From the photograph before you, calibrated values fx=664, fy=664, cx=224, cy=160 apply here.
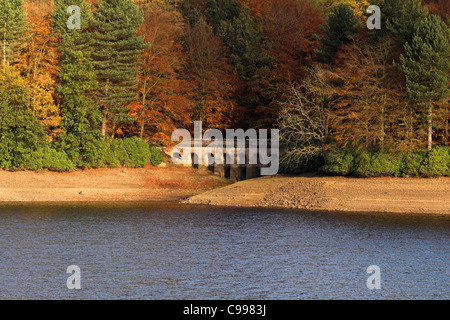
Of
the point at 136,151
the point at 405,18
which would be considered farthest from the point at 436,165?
the point at 136,151

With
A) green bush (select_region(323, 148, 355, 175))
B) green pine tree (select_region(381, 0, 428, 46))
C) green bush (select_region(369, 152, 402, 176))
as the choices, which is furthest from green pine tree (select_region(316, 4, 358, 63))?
green bush (select_region(369, 152, 402, 176))

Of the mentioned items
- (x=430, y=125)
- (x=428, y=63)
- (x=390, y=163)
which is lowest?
(x=390, y=163)

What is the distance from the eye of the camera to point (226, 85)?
73.3m

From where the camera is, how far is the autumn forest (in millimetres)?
49938

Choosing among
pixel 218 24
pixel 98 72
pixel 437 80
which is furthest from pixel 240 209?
pixel 218 24

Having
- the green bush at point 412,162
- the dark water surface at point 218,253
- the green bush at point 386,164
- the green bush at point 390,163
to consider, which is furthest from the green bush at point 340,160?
the dark water surface at point 218,253

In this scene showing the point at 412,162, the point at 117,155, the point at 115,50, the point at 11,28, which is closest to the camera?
the point at 412,162

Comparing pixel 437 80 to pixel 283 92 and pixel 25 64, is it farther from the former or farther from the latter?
pixel 25 64

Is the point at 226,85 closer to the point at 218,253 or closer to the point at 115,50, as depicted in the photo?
the point at 115,50

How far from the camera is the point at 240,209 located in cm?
4681

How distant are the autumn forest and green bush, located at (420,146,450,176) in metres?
0.10

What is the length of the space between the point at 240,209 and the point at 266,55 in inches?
1233

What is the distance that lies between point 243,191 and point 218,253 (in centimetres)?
1979

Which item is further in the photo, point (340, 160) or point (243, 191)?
point (243, 191)
